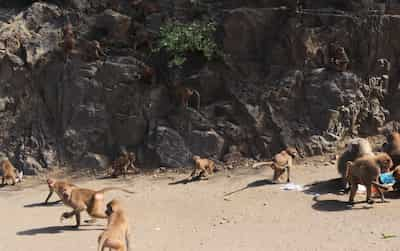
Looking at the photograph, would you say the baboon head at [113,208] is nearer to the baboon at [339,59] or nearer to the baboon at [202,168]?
the baboon at [202,168]

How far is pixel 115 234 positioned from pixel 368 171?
5719 millimetres

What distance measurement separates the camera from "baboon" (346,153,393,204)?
1177cm

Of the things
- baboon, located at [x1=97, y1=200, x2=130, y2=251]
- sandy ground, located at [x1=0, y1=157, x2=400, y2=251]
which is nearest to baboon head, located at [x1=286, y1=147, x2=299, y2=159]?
sandy ground, located at [x1=0, y1=157, x2=400, y2=251]

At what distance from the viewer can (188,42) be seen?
19.1m

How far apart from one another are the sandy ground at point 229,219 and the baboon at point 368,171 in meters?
0.37

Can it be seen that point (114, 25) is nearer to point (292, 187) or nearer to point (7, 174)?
point (7, 174)

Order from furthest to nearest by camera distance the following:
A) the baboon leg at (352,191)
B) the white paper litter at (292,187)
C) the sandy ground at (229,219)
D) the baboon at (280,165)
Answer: the baboon at (280,165), the white paper litter at (292,187), the baboon leg at (352,191), the sandy ground at (229,219)

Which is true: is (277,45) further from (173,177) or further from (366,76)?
(173,177)

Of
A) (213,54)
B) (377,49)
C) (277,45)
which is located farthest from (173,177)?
(377,49)

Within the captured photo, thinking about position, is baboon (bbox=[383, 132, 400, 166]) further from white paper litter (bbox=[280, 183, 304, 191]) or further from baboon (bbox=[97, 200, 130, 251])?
baboon (bbox=[97, 200, 130, 251])

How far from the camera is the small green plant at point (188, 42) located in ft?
62.4

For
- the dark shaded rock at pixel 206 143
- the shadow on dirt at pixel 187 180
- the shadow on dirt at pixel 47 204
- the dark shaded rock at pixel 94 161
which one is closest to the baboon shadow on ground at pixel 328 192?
the shadow on dirt at pixel 187 180

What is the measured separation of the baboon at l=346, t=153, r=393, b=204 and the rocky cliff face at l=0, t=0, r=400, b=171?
4.97m

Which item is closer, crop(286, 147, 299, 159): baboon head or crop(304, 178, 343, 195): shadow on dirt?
crop(304, 178, 343, 195): shadow on dirt
